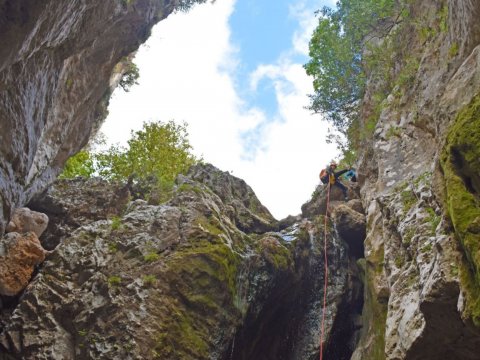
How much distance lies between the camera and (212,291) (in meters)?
11.2

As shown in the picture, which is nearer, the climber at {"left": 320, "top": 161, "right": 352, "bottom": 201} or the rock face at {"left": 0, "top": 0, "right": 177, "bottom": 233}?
the rock face at {"left": 0, "top": 0, "right": 177, "bottom": 233}

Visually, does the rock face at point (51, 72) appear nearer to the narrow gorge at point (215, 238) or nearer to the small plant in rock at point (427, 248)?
the narrow gorge at point (215, 238)

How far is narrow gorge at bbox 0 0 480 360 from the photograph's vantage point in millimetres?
7441

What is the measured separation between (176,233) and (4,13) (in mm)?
6954

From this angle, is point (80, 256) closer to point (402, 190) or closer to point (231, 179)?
point (402, 190)

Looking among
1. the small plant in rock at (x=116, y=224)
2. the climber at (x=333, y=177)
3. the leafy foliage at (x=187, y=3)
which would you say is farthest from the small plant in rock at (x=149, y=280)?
the leafy foliage at (x=187, y=3)

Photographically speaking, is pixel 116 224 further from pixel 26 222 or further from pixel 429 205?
pixel 429 205

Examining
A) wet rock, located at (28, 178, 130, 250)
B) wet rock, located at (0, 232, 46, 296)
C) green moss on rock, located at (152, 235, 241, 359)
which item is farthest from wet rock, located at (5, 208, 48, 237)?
green moss on rock, located at (152, 235, 241, 359)

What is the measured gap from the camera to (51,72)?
10641 mm

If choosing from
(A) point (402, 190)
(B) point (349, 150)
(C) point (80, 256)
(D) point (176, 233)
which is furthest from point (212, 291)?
(B) point (349, 150)

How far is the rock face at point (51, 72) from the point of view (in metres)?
7.96

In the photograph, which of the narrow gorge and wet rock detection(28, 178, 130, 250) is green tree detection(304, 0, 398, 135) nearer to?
the narrow gorge

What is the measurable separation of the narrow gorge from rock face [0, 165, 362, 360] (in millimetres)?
43

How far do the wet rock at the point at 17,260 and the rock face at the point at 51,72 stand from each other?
3.10ft
